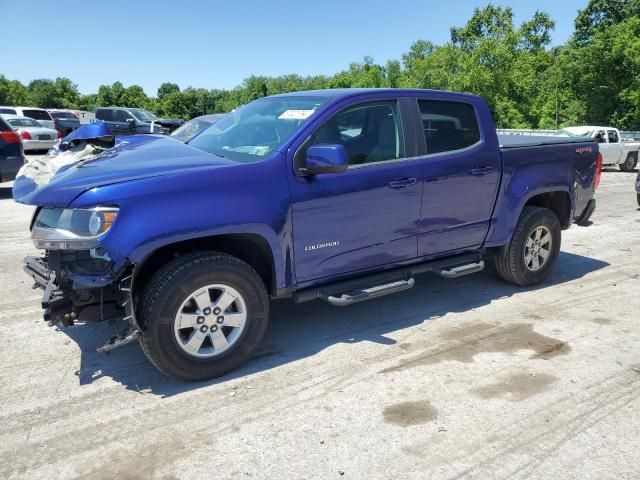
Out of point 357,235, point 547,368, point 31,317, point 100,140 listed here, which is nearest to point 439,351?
point 547,368

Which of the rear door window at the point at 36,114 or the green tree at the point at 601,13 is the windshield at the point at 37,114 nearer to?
the rear door window at the point at 36,114

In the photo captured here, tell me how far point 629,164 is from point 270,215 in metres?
20.5

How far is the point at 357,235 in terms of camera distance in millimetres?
4152

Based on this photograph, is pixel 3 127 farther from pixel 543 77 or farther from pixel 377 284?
pixel 543 77

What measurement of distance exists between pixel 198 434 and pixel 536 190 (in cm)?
397

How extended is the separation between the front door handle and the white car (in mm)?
19575

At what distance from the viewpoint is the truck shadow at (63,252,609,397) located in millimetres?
3781

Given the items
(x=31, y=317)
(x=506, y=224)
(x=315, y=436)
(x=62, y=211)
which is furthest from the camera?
(x=506, y=224)

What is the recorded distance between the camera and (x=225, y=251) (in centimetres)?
389

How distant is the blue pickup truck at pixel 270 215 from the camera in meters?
3.34

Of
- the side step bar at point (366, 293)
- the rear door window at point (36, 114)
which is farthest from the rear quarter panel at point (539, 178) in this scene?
the rear door window at point (36, 114)

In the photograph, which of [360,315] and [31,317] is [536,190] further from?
[31,317]

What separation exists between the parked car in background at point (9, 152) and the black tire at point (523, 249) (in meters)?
10.2

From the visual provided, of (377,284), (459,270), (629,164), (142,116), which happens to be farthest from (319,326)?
(142,116)
